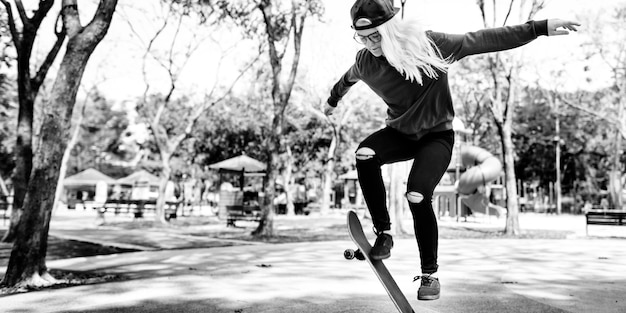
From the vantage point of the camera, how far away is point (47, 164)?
6875 millimetres

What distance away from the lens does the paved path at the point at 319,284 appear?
512 cm

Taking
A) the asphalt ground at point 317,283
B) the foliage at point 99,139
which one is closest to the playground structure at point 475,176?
the asphalt ground at point 317,283

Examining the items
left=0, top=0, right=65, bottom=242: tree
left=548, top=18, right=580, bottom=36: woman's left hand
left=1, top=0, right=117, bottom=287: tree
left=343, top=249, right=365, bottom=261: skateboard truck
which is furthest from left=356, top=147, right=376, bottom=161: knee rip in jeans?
left=0, top=0, right=65, bottom=242: tree

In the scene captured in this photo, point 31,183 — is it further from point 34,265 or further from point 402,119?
point 402,119

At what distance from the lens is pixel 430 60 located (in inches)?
126

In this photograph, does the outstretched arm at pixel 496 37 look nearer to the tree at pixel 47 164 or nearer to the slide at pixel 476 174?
the tree at pixel 47 164

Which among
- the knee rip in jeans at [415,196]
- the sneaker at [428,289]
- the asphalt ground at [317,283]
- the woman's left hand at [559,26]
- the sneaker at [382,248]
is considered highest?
the woman's left hand at [559,26]

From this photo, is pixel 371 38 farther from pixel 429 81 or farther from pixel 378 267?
pixel 378 267

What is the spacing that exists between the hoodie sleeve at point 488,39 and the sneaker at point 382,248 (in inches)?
48.8

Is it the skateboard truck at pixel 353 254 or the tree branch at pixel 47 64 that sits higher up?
the tree branch at pixel 47 64

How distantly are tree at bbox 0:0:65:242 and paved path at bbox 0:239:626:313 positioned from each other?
128 inches

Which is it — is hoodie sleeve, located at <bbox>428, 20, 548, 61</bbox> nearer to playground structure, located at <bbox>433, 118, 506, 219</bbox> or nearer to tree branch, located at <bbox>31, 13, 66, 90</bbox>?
tree branch, located at <bbox>31, 13, 66, 90</bbox>

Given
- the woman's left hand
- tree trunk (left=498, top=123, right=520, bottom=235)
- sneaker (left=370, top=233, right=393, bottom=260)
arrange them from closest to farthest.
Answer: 1. the woman's left hand
2. sneaker (left=370, top=233, right=393, bottom=260)
3. tree trunk (left=498, top=123, right=520, bottom=235)

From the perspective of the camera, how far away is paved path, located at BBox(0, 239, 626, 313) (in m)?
5.12
